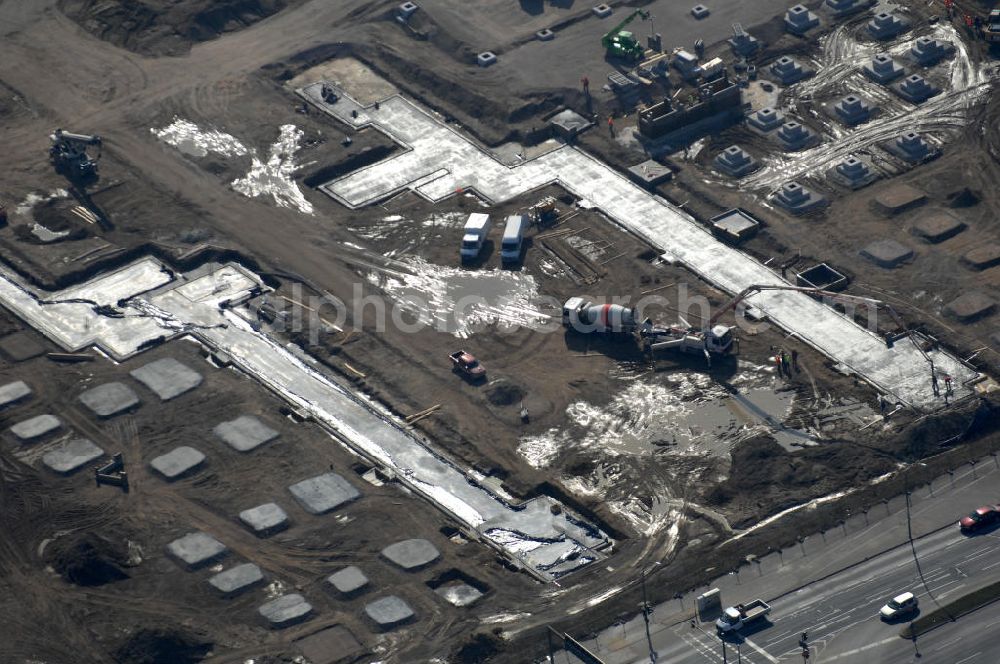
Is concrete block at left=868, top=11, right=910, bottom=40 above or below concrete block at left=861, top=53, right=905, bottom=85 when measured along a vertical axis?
above

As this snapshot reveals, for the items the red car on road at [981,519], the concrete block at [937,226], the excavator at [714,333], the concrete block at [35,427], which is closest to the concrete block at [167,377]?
the concrete block at [35,427]

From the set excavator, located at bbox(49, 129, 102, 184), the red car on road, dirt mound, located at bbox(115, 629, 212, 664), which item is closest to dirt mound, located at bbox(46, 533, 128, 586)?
dirt mound, located at bbox(115, 629, 212, 664)

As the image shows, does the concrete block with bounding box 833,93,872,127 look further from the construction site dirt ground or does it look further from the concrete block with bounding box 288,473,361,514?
the concrete block with bounding box 288,473,361,514

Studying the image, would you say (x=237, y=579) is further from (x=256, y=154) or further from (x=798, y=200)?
(x=798, y=200)

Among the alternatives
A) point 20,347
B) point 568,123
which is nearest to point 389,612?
point 20,347

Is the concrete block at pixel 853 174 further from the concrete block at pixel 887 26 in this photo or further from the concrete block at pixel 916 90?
the concrete block at pixel 887 26
